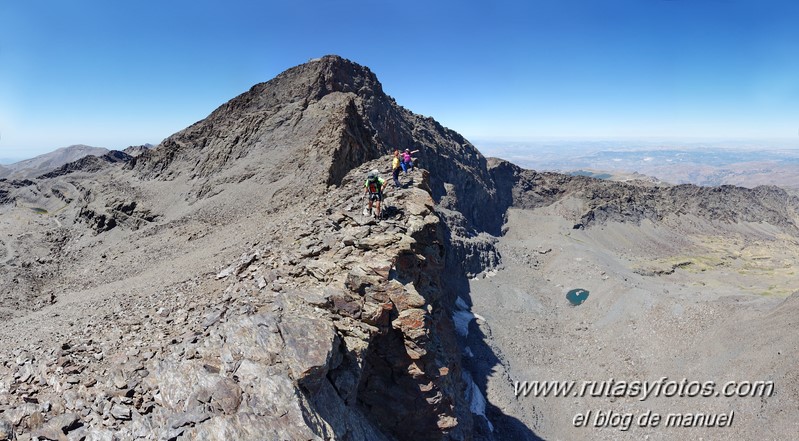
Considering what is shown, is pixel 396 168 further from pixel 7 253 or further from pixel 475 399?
pixel 7 253

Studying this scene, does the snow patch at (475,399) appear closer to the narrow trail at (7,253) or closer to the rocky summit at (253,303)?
the rocky summit at (253,303)

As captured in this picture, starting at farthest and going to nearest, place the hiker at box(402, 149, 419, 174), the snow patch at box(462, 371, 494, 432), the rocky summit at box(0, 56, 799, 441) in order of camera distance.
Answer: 1. the snow patch at box(462, 371, 494, 432)
2. the hiker at box(402, 149, 419, 174)
3. the rocky summit at box(0, 56, 799, 441)

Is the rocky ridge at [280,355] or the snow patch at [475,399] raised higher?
the rocky ridge at [280,355]

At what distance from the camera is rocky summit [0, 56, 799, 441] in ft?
26.9

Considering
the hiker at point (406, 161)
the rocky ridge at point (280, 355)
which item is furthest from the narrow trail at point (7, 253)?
the hiker at point (406, 161)

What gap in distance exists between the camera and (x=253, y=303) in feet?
38.2

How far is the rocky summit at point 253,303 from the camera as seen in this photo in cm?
819

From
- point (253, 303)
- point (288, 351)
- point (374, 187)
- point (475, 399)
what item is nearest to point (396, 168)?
point (374, 187)

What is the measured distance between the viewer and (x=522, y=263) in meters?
74.6

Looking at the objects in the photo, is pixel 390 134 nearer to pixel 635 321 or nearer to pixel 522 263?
pixel 522 263

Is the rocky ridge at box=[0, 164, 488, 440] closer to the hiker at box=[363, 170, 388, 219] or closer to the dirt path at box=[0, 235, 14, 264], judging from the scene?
the hiker at box=[363, 170, 388, 219]

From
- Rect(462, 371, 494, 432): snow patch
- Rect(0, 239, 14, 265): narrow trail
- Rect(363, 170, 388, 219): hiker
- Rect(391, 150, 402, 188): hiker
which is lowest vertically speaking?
Rect(462, 371, 494, 432): snow patch

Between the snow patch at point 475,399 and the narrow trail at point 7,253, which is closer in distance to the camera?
the snow patch at point 475,399

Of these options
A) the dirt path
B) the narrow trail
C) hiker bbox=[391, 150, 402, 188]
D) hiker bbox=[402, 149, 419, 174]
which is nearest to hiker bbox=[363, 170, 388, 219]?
hiker bbox=[391, 150, 402, 188]
